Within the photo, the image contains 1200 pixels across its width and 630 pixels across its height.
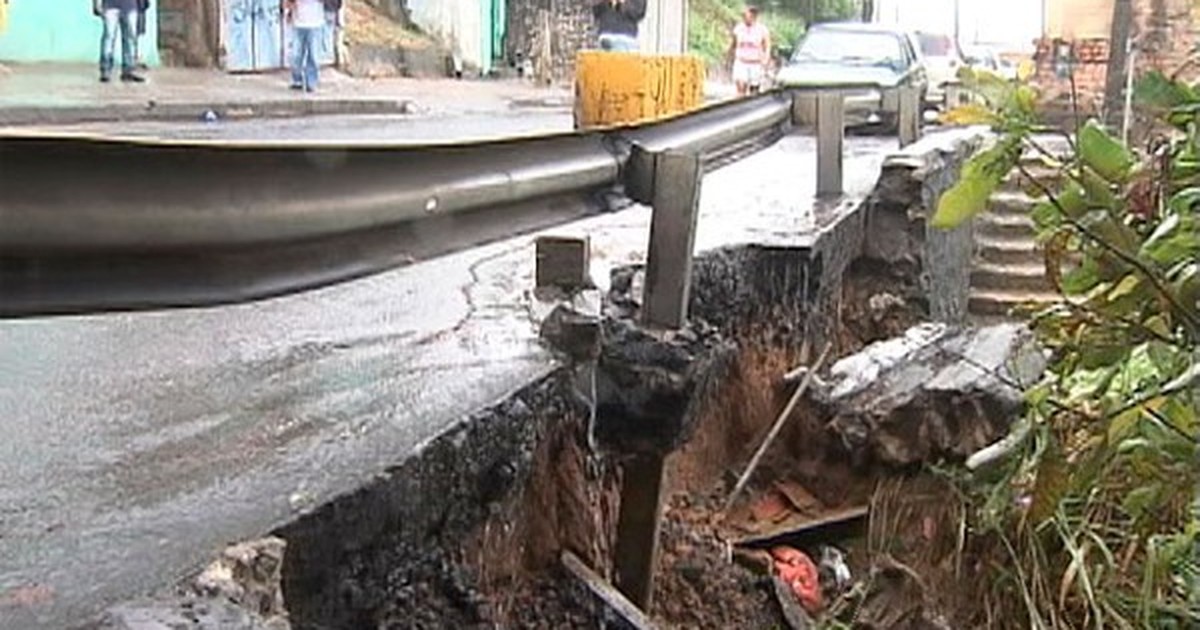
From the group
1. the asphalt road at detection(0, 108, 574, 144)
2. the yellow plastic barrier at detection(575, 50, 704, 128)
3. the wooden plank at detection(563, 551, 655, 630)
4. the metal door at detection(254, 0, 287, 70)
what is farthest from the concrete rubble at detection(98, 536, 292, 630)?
the metal door at detection(254, 0, 287, 70)

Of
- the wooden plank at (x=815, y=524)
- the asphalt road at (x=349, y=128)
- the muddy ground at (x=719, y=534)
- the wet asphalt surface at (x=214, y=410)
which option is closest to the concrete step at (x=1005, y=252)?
the asphalt road at (x=349, y=128)

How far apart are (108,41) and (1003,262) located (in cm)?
1099

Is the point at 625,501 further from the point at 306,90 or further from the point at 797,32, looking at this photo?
the point at 797,32

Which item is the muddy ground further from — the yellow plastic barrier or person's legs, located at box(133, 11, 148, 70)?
person's legs, located at box(133, 11, 148, 70)

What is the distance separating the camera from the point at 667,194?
14.1ft

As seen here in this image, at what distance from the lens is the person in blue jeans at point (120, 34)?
18.1 metres

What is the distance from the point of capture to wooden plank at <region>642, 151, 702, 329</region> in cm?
426

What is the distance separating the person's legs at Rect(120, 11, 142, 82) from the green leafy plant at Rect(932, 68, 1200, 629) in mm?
16201

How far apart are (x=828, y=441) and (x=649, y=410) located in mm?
1911

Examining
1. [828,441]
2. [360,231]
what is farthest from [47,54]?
[360,231]

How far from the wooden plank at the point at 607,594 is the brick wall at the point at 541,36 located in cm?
2918

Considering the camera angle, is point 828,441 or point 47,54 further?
point 47,54

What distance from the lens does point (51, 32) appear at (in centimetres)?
2027

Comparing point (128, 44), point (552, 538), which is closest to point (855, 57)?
point (128, 44)
